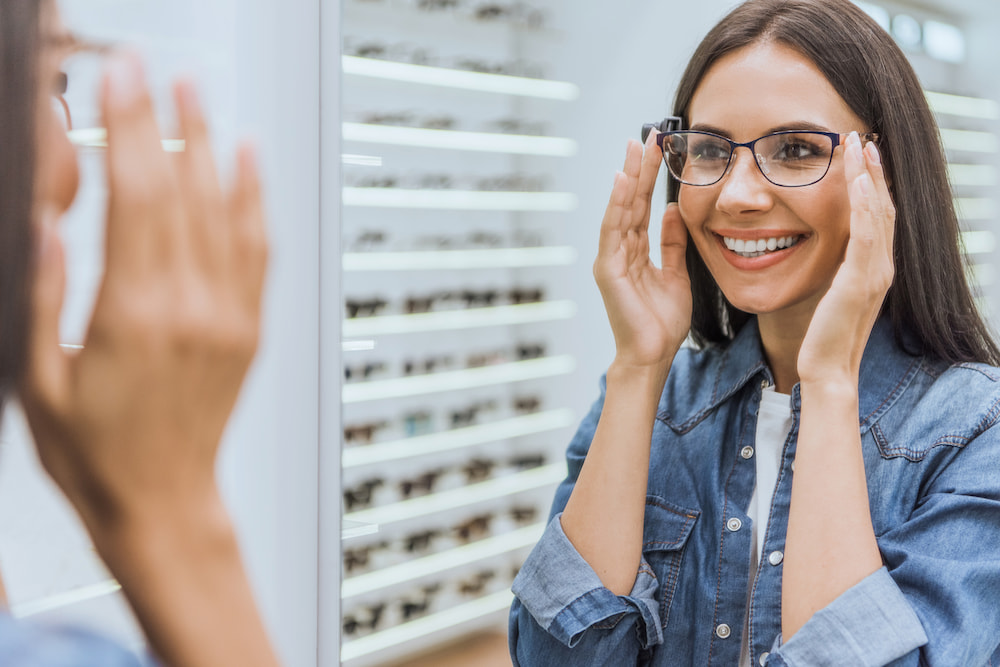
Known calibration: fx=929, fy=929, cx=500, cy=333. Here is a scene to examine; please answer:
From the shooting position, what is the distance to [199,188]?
0.44 metres

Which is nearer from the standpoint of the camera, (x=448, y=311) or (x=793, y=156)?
(x=793, y=156)

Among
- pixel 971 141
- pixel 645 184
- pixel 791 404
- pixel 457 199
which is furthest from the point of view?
pixel 971 141

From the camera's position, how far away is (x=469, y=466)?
13.1 feet

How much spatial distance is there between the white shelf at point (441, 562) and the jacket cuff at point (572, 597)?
7.58ft

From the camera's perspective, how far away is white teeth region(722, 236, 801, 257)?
112 centimetres

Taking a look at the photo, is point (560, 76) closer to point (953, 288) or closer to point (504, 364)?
point (504, 364)

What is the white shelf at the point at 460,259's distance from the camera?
339 cm

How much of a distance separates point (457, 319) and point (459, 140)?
711 millimetres

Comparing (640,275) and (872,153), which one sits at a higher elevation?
(872,153)

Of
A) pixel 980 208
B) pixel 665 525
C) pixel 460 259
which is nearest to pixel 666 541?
pixel 665 525

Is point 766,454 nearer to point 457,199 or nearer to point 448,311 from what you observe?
point 457,199

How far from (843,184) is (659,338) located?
0.29 metres

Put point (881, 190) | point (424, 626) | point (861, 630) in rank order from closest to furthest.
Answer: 1. point (861, 630)
2. point (881, 190)
3. point (424, 626)

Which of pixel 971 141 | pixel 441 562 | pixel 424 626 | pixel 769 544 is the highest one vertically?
pixel 971 141
